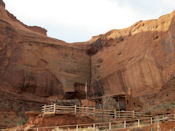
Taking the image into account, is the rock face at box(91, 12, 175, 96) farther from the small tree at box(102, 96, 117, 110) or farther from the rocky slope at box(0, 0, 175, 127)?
the small tree at box(102, 96, 117, 110)

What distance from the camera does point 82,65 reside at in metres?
55.8

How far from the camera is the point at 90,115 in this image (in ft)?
83.2

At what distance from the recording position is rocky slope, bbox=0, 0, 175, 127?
133ft

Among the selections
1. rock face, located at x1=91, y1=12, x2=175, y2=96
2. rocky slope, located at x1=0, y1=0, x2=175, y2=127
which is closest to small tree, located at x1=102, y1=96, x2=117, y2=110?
rock face, located at x1=91, y1=12, x2=175, y2=96

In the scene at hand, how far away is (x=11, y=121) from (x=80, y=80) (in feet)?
66.8

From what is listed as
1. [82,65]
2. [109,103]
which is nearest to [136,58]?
[82,65]

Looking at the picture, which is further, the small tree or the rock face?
the rock face

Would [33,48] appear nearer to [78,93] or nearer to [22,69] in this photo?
[22,69]

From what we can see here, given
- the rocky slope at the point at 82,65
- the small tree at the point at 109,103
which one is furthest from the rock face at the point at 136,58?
the small tree at the point at 109,103

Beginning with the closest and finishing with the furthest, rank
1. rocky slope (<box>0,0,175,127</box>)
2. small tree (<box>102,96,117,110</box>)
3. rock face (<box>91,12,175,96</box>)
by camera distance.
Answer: small tree (<box>102,96,117,110</box>)
rock face (<box>91,12,175,96</box>)
rocky slope (<box>0,0,175,127</box>)

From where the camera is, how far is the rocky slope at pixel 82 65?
40.7 m

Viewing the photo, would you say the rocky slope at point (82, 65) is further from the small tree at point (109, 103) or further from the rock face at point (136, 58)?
the small tree at point (109, 103)

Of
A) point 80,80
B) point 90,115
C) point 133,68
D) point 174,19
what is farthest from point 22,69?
point 174,19

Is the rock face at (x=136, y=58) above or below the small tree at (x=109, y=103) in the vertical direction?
above
